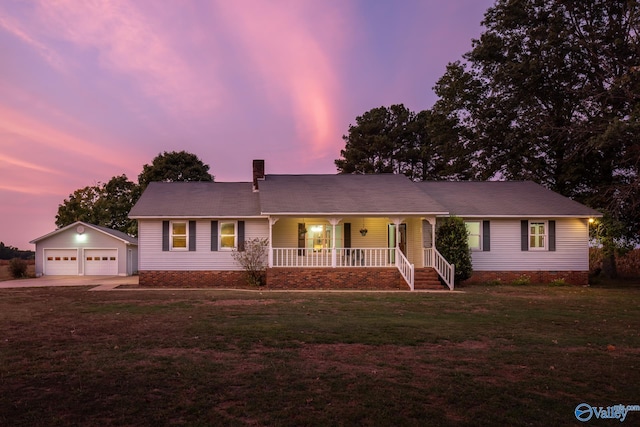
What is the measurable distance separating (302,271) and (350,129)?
31206 millimetres

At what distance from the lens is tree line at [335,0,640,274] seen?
79.7 feet

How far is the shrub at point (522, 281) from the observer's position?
2153cm

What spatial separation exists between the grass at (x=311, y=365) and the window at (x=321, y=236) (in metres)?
9.72

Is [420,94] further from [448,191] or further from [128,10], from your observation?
[128,10]

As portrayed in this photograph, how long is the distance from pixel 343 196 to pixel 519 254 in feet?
28.8

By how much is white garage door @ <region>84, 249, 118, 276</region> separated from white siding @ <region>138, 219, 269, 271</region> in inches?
321

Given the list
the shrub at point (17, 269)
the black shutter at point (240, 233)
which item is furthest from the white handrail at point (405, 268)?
the shrub at point (17, 269)

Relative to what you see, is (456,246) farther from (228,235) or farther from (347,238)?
(228,235)

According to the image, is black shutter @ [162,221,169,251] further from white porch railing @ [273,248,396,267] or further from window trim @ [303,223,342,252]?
window trim @ [303,223,342,252]

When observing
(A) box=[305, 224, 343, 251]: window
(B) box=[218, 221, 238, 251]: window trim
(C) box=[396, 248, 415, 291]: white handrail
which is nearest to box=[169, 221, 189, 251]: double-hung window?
(B) box=[218, 221, 238, 251]: window trim

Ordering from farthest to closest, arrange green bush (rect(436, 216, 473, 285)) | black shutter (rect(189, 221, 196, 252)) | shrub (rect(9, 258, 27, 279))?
shrub (rect(9, 258, 27, 279))
black shutter (rect(189, 221, 196, 252))
green bush (rect(436, 216, 473, 285))

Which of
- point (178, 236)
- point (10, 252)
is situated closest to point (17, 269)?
point (178, 236)

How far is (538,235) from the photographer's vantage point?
2239cm

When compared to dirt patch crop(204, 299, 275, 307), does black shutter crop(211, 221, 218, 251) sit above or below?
above
